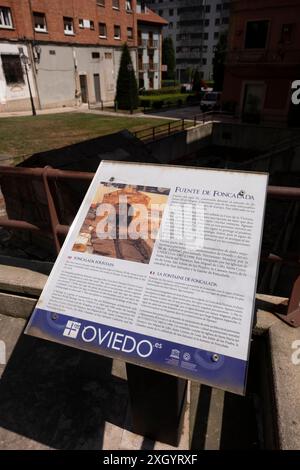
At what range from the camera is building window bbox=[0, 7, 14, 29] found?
80.3 ft

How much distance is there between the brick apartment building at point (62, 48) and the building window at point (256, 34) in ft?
57.8

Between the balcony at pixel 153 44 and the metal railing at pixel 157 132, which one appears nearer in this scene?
the metal railing at pixel 157 132

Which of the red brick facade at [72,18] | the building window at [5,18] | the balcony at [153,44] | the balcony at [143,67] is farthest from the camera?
the balcony at [153,44]

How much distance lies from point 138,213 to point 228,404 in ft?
6.63

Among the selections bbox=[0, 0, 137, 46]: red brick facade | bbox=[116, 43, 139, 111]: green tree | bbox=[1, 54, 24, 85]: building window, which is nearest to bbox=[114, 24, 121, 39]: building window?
bbox=[0, 0, 137, 46]: red brick facade

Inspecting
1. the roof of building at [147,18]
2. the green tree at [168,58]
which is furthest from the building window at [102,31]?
the green tree at [168,58]

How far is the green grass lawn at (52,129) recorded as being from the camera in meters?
15.2

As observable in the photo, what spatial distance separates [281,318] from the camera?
2643mm

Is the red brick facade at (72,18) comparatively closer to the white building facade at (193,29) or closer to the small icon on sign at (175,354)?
the small icon on sign at (175,354)

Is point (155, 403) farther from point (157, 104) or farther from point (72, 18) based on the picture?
point (72, 18)

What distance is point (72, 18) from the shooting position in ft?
97.9

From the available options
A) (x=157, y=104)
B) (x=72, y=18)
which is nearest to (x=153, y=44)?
(x=72, y=18)
